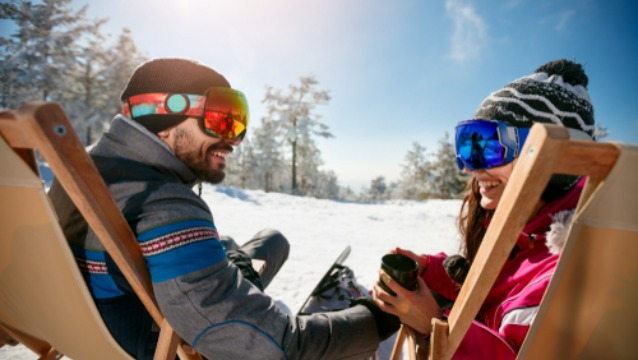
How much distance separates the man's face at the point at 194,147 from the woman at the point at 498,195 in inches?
54.3

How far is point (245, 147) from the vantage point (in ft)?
128

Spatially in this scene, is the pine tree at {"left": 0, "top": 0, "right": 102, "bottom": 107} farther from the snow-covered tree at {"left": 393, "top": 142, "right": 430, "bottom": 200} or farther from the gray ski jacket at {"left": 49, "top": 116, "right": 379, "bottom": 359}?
the snow-covered tree at {"left": 393, "top": 142, "right": 430, "bottom": 200}

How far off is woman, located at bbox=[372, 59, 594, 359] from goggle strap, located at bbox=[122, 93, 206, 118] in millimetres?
1725

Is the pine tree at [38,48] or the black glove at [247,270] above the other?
the pine tree at [38,48]

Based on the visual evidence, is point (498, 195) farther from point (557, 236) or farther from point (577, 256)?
point (577, 256)

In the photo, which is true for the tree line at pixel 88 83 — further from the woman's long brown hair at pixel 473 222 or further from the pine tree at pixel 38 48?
the woman's long brown hair at pixel 473 222

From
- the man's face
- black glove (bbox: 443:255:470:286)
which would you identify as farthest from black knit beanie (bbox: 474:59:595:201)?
the man's face

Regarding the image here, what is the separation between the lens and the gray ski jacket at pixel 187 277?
1.08m

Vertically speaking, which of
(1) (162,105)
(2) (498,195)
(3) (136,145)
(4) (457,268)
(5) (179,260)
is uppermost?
(1) (162,105)

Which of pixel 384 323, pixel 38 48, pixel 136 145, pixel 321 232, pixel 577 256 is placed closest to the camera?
pixel 577 256

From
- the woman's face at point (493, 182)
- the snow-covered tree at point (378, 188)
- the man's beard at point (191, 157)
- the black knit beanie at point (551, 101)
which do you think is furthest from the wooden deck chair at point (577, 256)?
the snow-covered tree at point (378, 188)

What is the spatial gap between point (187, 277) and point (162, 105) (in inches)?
52.8

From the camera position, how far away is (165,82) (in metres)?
1.91

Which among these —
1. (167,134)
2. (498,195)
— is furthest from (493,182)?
(167,134)
